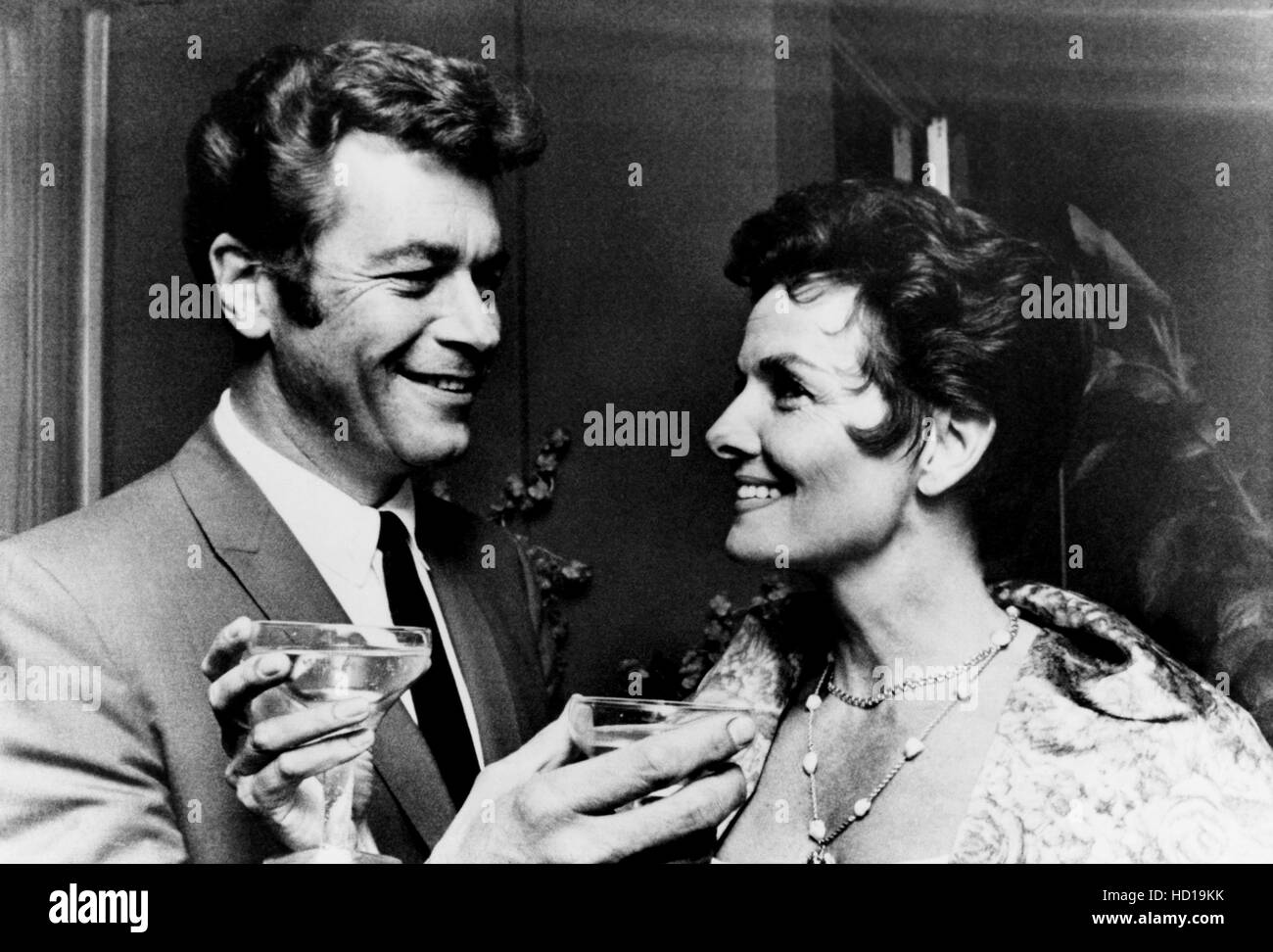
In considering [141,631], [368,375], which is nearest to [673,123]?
[368,375]

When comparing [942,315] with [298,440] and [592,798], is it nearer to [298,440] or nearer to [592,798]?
[592,798]

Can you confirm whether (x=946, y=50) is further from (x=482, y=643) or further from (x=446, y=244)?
(x=482, y=643)

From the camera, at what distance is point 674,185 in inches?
92.7

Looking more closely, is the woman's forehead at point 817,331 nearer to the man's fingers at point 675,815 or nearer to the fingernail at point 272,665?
the man's fingers at point 675,815

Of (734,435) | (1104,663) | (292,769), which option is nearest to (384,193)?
(734,435)

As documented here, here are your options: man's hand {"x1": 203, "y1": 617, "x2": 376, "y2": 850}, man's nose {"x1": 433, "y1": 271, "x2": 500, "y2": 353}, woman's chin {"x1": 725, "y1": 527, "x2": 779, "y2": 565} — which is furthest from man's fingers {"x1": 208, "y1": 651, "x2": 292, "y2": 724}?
woman's chin {"x1": 725, "y1": 527, "x2": 779, "y2": 565}

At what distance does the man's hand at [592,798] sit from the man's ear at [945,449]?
46 cm

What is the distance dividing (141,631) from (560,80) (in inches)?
39.7

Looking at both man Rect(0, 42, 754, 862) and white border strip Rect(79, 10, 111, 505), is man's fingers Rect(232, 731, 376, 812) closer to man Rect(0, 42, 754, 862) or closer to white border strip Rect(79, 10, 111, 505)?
man Rect(0, 42, 754, 862)

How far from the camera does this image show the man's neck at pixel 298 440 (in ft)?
7.30

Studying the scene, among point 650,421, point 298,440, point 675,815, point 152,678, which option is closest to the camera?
point 675,815

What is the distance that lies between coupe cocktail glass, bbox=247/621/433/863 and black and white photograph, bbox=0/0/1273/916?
2 centimetres

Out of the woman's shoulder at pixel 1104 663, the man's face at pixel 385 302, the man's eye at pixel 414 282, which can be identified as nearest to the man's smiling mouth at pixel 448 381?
the man's face at pixel 385 302

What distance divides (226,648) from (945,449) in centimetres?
101
